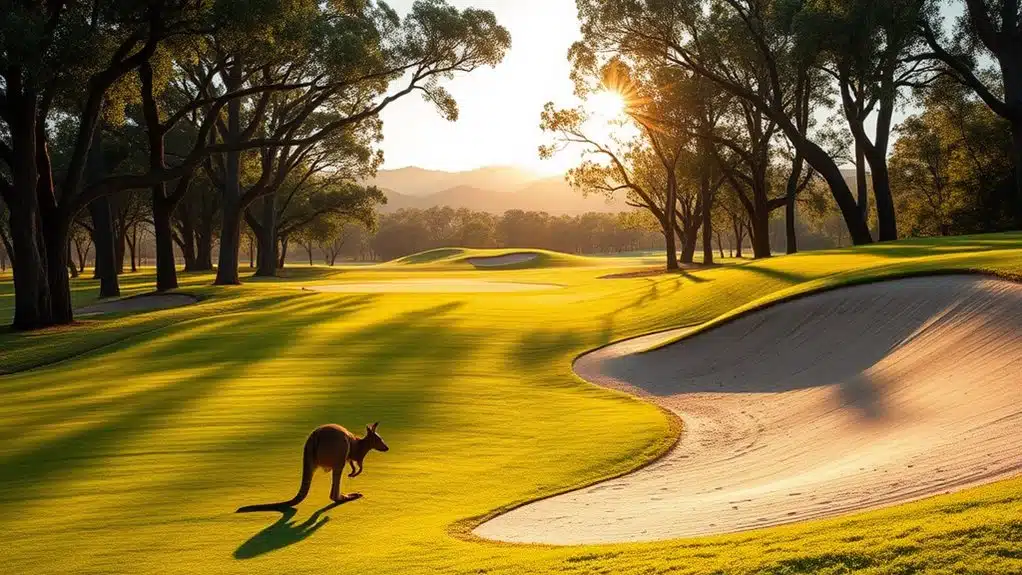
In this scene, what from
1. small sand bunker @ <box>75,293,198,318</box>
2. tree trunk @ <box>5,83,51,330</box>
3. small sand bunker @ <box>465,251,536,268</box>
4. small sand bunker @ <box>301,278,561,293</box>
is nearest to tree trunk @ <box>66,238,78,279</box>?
small sand bunker @ <box>75,293,198,318</box>

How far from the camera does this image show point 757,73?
43.8m

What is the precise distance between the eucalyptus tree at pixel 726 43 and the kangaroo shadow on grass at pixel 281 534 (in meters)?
→ 31.3

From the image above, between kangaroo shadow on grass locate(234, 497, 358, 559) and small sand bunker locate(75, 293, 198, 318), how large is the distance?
1075 inches

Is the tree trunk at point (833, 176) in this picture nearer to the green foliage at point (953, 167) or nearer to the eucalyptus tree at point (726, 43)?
the eucalyptus tree at point (726, 43)

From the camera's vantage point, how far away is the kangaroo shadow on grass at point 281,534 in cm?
748

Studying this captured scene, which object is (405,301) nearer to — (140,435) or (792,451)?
(140,435)

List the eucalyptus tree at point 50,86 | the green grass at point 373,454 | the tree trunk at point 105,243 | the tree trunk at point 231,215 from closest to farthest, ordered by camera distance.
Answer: the green grass at point 373,454, the eucalyptus tree at point 50,86, the tree trunk at point 105,243, the tree trunk at point 231,215

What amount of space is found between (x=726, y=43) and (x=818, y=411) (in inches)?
1278

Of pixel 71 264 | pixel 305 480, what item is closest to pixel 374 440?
pixel 305 480

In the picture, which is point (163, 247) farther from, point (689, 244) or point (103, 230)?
point (689, 244)

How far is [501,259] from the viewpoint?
87875 millimetres

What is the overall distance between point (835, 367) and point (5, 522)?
14.2 m

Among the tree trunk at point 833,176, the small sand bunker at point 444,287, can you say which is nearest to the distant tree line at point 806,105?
the tree trunk at point 833,176

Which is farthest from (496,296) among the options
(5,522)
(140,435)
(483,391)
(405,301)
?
(5,522)
